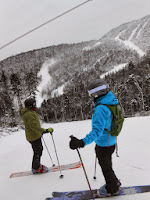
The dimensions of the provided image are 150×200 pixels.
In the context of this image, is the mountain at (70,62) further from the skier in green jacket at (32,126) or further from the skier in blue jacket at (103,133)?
the skier in blue jacket at (103,133)

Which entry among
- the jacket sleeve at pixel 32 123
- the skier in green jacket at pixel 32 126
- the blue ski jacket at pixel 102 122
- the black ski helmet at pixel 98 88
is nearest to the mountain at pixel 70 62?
the skier in green jacket at pixel 32 126

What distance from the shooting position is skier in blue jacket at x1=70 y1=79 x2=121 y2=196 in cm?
209

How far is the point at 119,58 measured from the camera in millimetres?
128375

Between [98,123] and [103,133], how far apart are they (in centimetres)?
32

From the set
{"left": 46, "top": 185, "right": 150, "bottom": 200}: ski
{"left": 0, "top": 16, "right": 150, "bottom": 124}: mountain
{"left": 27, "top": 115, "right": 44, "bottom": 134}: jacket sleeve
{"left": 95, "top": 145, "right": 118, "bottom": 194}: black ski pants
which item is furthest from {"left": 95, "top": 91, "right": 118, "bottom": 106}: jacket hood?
{"left": 0, "top": 16, "right": 150, "bottom": 124}: mountain

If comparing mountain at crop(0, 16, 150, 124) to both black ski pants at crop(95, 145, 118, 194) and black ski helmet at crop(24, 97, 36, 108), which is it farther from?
black ski pants at crop(95, 145, 118, 194)

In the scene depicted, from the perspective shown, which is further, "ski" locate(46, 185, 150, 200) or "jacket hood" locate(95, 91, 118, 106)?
"ski" locate(46, 185, 150, 200)

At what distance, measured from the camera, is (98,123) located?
2.11m

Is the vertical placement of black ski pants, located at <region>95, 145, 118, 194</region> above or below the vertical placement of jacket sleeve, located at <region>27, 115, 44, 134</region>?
below

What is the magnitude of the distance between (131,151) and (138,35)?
695ft

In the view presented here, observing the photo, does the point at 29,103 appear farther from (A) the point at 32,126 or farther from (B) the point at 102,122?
(B) the point at 102,122

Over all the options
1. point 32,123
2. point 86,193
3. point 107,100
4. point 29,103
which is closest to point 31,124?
point 32,123

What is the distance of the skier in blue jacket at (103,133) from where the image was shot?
209cm

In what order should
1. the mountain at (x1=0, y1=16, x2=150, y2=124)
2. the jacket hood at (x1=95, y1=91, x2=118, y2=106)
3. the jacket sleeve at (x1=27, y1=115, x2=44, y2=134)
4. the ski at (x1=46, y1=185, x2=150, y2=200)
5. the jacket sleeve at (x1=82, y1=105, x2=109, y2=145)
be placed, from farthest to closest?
the mountain at (x1=0, y1=16, x2=150, y2=124)
the jacket sleeve at (x1=27, y1=115, x2=44, y2=134)
the ski at (x1=46, y1=185, x2=150, y2=200)
the jacket hood at (x1=95, y1=91, x2=118, y2=106)
the jacket sleeve at (x1=82, y1=105, x2=109, y2=145)
